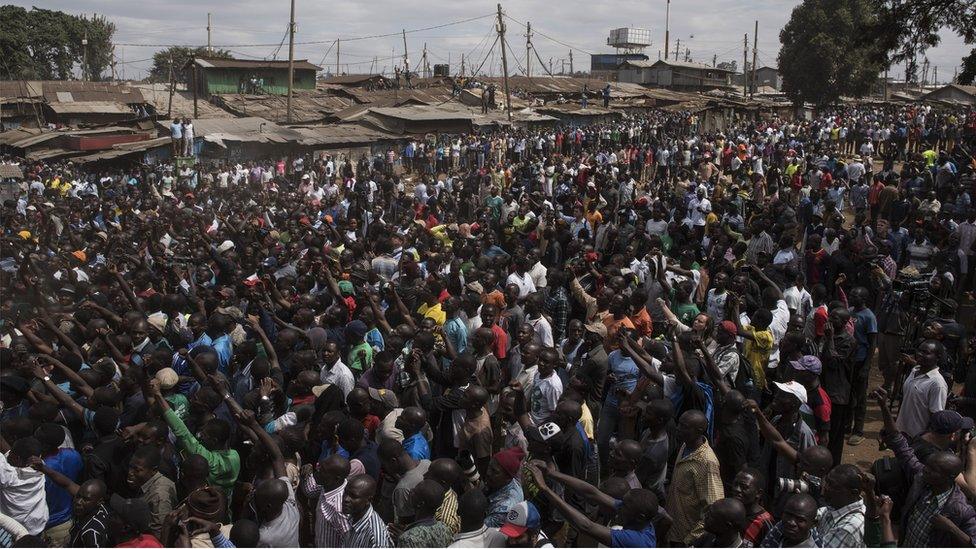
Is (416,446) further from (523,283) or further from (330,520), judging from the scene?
(523,283)

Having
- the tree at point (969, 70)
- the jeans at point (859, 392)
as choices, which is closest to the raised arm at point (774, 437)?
the jeans at point (859, 392)

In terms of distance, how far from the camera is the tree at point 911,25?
12359mm

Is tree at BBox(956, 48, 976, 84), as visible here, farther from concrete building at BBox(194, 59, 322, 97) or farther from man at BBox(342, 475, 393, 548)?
concrete building at BBox(194, 59, 322, 97)

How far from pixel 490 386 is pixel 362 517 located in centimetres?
218

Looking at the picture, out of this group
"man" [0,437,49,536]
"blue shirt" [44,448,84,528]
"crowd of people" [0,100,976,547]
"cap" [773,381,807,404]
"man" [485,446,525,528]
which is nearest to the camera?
"crowd of people" [0,100,976,547]

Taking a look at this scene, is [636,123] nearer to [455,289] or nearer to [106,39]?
[455,289]

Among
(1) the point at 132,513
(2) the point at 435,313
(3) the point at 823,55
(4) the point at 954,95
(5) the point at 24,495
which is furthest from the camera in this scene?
(4) the point at 954,95

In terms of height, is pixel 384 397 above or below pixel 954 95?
below

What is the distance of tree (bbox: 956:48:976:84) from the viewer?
12.8m

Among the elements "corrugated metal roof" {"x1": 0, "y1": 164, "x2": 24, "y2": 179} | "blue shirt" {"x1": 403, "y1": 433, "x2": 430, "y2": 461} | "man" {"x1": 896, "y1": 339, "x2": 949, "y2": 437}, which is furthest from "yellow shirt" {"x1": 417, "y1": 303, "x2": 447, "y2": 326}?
"corrugated metal roof" {"x1": 0, "y1": 164, "x2": 24, "y2": 179}

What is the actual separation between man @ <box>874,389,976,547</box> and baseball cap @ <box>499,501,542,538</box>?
203cm

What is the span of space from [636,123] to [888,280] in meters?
23.5

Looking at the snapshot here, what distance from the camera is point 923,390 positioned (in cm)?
579

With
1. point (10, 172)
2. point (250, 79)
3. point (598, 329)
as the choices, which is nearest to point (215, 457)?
point (598, 329)
